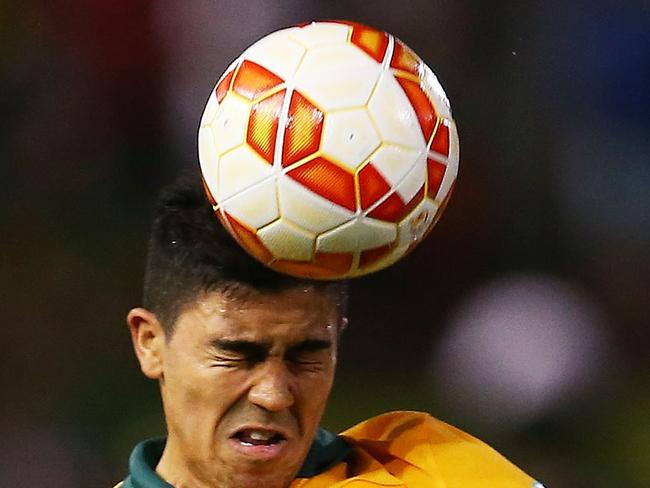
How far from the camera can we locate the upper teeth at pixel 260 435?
189 cm

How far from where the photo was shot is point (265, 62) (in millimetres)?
1759

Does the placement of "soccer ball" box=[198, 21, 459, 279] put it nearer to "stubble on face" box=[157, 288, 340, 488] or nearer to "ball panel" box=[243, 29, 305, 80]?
"ball panel" box=[243, 29, 305, 80]

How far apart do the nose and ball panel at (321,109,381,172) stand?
1.19 ft

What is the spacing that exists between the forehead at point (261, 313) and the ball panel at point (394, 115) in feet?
1.03

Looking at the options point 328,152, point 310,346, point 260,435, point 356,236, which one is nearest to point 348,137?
point 328,152

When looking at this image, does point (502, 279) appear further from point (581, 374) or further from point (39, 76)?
point (39, 76)

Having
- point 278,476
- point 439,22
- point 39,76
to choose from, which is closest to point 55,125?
point 39,76

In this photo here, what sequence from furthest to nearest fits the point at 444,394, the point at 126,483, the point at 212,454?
the point at 444,394
the point at 126,483
the point at 212,454

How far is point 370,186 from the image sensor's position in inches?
66.8

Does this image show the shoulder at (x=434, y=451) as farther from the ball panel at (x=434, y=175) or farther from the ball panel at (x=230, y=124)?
the ball panel at (x=230, y=124)

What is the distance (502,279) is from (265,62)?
1895 mm

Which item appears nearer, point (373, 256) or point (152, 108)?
point (373, 256)

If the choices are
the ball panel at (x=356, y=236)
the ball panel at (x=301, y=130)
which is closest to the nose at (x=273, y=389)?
the ball panel at (x=356, y=236)

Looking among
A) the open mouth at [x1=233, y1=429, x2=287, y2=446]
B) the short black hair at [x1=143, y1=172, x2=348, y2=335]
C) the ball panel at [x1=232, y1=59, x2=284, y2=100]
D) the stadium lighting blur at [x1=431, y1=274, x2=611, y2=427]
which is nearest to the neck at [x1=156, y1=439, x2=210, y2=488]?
the open mouth at [x1=233, y1=429, x2=287, y2=446]
